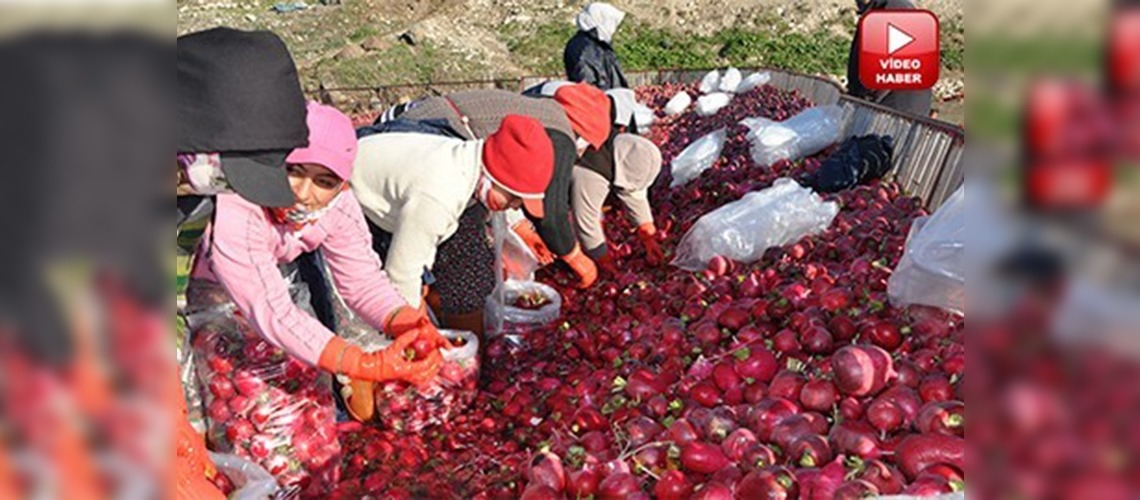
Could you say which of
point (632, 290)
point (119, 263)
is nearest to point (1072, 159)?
point (119, 263)

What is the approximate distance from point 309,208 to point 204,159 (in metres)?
0.52

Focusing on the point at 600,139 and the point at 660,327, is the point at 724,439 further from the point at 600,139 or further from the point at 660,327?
the point at 600,139

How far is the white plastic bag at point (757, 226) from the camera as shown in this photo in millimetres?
3945

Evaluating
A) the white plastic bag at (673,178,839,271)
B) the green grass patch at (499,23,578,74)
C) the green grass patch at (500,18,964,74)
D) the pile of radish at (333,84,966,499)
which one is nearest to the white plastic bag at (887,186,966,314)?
the pile of radish at (333,84,966,499)

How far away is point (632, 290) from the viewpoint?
4.07 meters

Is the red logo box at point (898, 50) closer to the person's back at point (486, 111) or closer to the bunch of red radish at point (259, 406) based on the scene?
the person's back at point (486, 111)

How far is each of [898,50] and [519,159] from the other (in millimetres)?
4755

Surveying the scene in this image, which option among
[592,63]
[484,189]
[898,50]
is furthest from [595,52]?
[484,189]

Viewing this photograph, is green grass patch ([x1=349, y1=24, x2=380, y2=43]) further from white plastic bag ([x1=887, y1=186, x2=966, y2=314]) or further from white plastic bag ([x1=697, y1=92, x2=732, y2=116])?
white plastic bag ([x1=887, y1=186, x2=966, y2=314])

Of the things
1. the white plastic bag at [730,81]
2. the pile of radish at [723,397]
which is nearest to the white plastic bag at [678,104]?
the white plastic bag at [730,81]

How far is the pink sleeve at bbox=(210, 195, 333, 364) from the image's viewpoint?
214 cm

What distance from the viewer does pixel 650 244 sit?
461 centimetres

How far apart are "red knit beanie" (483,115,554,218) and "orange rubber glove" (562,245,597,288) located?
1.31m

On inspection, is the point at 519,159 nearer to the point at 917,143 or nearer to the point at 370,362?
the point at 370,362
